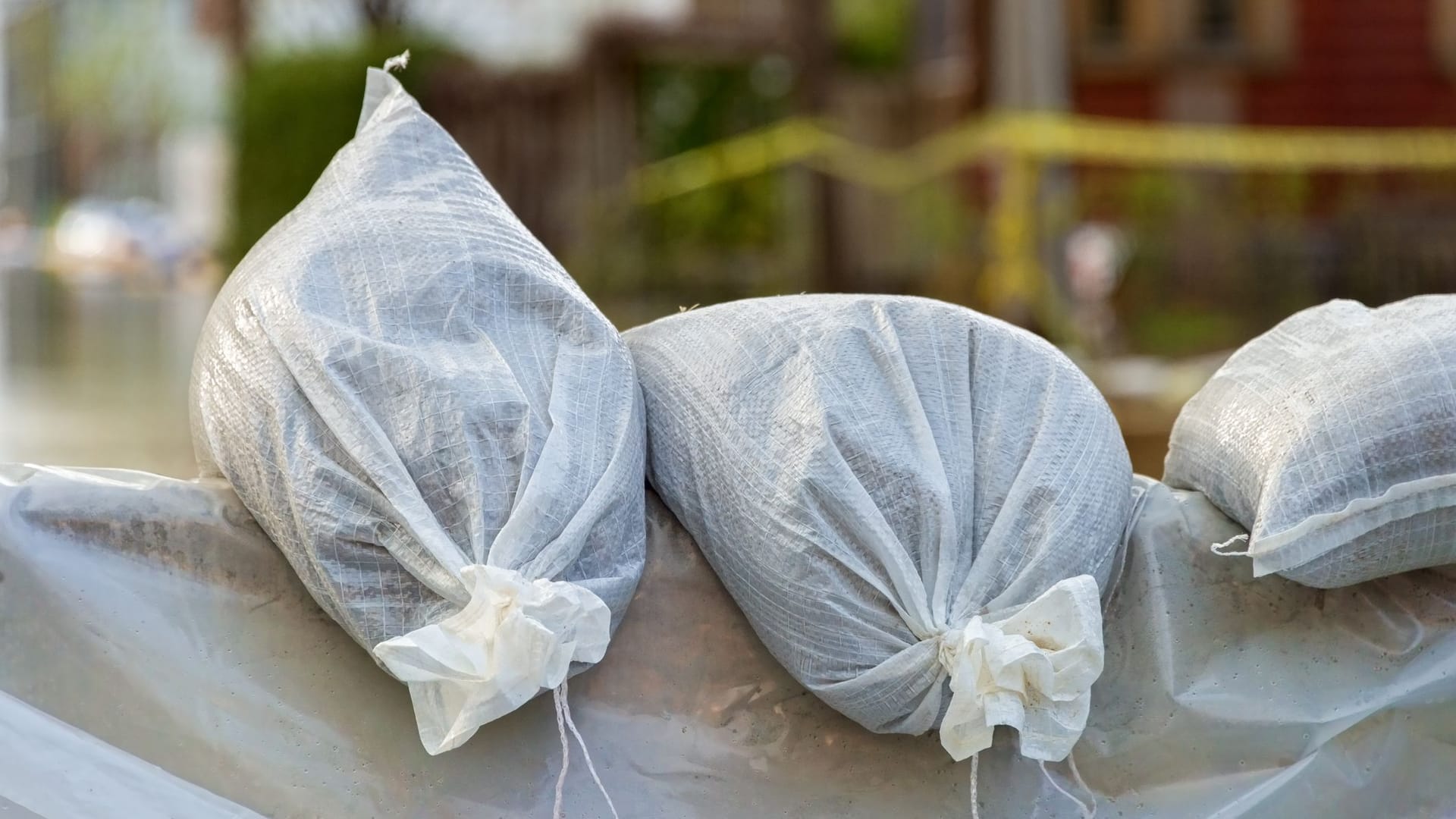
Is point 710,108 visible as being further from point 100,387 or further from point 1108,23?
point 100,387

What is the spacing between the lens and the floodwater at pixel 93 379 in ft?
18.2

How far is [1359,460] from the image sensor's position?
5.43 feet

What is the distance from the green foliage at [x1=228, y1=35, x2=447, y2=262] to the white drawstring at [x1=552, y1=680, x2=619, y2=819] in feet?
32.4

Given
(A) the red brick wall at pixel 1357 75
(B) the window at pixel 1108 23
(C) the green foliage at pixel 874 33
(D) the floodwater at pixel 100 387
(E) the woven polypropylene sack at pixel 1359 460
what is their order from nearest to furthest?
1. (E) the woven polypropylene sack at pixel 1359 460
2. (D) the floodwater at pixel 100 387
3. (A) the red brick wall at pixel 1357 75
4. (B) the window at pixel 1108 23
5. (C) the green foliage at pixel 874 33

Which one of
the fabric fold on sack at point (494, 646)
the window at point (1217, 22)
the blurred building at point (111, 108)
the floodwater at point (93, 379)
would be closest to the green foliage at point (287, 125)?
the floodwater at point (93, 379)

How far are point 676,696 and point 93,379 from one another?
768cm

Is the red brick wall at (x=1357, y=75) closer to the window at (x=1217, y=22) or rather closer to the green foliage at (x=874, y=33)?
the window at (x=1217, y=22)

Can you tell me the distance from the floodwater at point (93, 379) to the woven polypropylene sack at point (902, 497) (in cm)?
Answer: 117

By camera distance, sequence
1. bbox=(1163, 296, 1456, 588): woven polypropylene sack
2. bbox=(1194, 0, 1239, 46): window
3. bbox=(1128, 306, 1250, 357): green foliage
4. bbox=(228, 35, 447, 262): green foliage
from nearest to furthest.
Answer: bbox=(1163, 296, 1456, 588): woven polypropylene sack < bbox=(1128, 306, 1250, 357): green foliage < bbox=(228, 35, 447, 262): green foliage < bbox=(1194, 0, 1239, 46): window

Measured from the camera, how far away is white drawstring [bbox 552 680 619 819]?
1530 mm

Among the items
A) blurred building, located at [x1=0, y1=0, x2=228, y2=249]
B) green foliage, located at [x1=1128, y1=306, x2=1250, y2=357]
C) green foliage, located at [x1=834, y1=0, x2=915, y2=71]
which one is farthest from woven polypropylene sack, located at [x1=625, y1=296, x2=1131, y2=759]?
blurred building, located at [x1=0, y1=0, x2=228, y2=249]

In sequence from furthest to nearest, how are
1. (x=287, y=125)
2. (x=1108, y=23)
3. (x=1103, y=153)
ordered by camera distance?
(x=1108, y=23) → (x=287, y=125) → (x=1103, y=153)

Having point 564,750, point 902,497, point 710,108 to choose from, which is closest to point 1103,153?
point 710,108

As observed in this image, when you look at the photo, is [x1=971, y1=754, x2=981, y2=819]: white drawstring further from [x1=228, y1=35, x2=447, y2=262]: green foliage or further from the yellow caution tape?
[x1=228, y1=35, x2=447, y2=262]: green foliage
